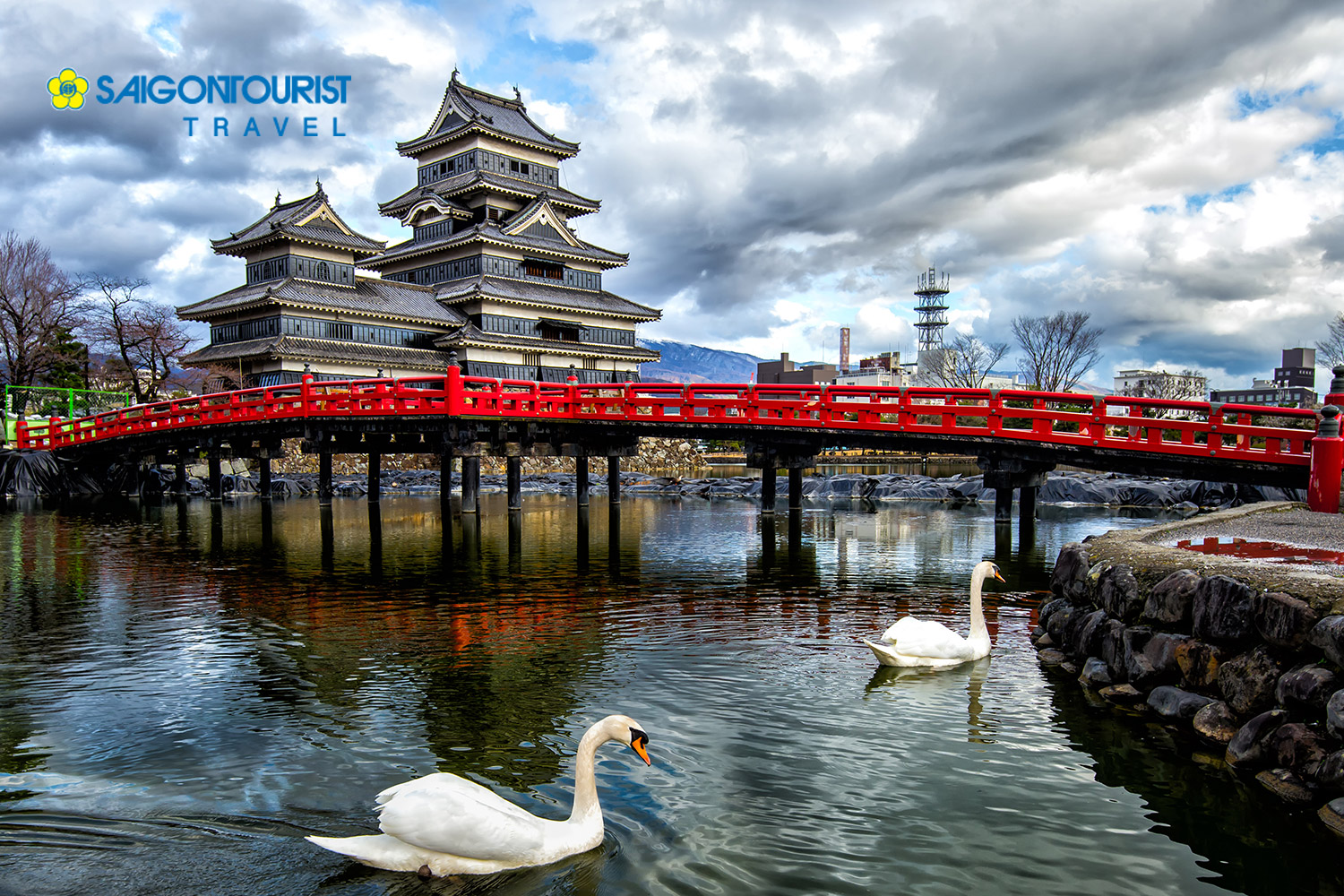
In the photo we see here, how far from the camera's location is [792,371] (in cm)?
11675

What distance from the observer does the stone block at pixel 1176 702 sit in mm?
6867

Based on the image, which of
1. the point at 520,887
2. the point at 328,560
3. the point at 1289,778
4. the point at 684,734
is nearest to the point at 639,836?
the point at 520,887

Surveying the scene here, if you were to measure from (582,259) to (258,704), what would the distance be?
4979cm

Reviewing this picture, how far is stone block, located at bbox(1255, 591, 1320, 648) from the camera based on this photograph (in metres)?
5.89

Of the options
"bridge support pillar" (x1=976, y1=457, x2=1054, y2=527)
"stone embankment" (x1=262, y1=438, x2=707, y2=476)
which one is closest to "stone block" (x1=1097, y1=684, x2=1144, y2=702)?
"bridge support pillar" (x1=976, y1=457, x2=1054, y2=527)

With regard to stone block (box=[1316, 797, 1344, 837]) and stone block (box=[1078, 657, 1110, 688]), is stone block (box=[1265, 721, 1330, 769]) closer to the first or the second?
stone block (box=[1316, 797, 1344, 837])

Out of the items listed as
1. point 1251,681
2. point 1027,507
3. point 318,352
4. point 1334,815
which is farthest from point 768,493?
point 318,352

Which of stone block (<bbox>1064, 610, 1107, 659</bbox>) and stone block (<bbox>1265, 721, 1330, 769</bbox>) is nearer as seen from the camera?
stone block (<bbox>1265, 721, 1330, 769</bbox>)

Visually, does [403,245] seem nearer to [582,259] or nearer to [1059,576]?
[582,259]

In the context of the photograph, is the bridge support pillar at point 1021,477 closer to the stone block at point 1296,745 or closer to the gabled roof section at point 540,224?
the stone block at point 1296,745

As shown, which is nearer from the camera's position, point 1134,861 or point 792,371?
point 1134,861

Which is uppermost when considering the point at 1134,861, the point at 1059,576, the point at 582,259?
the point at 582,259

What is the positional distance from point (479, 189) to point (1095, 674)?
165ft

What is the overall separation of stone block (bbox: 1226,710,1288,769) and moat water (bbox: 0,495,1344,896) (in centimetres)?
16
